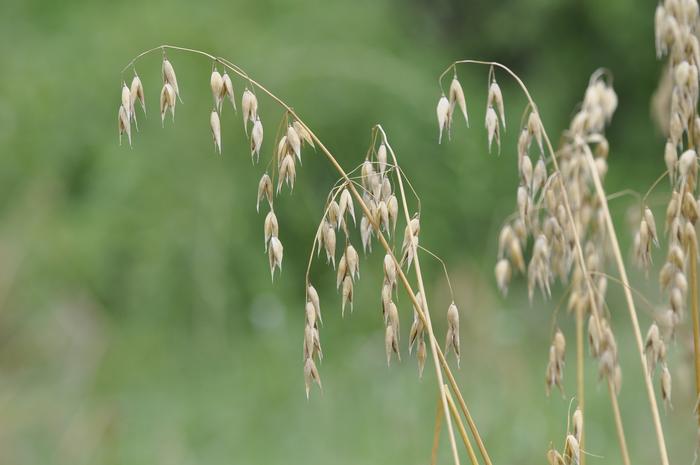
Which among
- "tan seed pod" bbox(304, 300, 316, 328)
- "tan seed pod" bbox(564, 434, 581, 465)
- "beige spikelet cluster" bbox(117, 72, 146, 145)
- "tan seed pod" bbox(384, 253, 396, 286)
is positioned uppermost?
"beige spikelet cluster" bbox(117, 72, 146, 145)

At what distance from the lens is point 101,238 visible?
421cm

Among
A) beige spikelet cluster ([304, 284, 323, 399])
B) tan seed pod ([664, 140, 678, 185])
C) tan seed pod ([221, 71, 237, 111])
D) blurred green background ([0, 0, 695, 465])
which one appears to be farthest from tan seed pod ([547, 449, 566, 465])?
blurred green background ([0, 0, 695, 465])

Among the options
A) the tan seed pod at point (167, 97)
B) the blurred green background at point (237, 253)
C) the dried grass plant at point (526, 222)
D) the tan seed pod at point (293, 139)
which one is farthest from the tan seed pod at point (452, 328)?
the blurred green background at point (237, 253)

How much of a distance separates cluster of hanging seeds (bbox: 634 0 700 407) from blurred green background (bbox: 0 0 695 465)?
1616 millimetres

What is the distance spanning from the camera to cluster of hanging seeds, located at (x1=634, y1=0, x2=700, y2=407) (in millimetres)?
1050

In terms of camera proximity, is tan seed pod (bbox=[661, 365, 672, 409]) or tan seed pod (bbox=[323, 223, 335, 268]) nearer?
tan seed pod (bbox=[323, 223, 335, 268])

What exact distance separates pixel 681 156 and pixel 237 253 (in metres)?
3.35

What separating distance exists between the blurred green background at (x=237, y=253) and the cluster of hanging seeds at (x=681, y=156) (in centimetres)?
162

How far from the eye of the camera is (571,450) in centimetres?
99

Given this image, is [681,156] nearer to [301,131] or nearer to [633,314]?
[633,314]

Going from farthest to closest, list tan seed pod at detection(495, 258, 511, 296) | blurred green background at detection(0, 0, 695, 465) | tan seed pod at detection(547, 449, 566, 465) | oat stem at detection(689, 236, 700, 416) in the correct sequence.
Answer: blurred green background at detection(0, 0, 695, 465) < tan seed pod at detection(495, 258, 511, 296) < oat stem at detection(689, 236, 700, 416) < tan seed pod at detection(547, 449, 566, 465)

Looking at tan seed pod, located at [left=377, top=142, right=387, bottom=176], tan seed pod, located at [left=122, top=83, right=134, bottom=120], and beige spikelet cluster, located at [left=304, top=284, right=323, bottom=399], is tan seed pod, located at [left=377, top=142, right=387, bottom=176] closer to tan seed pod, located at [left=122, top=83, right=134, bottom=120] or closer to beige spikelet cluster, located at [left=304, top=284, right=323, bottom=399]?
beige spikelet cluster, located at [left=304, top=284, right=323, bottom=399]

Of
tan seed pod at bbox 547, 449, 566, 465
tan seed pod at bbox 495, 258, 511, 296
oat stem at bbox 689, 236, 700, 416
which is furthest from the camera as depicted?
tan seed pod at bbox 495, 258, 511, 296

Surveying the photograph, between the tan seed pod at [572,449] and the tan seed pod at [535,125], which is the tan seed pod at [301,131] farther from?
the tan seed pod at [572,449]
